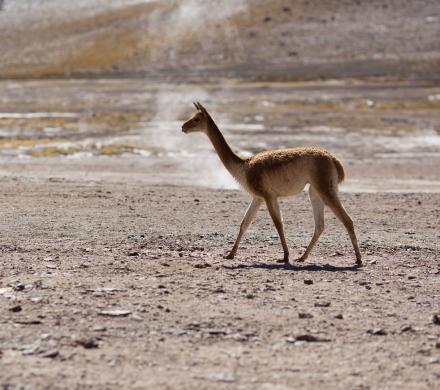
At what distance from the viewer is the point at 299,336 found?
8055 millimetres

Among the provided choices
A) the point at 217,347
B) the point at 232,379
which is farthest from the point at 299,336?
the point at 232,379

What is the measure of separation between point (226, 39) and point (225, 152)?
313 ft

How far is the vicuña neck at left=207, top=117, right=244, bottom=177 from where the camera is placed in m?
12.4

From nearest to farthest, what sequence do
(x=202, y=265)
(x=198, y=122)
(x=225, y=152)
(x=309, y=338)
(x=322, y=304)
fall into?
1. (x=309, y=338)
2. (x=322, y=304)
3. (x=202, y=265)
4. (x=225, y=152)
5. (x=198, y=122)

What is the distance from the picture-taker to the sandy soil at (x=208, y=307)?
7176 millimetres

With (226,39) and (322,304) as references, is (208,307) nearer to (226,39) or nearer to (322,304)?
(322,304)

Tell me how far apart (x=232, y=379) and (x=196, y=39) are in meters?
101

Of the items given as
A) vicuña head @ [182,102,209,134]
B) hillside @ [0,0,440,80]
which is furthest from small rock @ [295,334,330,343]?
hillside @ [0,0,440,80]

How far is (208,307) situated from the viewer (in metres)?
9.00

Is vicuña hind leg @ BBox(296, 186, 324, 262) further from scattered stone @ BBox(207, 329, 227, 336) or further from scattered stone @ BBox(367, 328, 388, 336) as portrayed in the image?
scattered stone @ BBox(207, 329, 227, 336)

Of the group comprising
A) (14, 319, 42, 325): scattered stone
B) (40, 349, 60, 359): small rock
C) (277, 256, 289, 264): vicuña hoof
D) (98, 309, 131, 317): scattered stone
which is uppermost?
(40, 349, 60, 359): small rock

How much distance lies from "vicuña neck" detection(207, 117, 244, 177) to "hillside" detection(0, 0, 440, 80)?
69.1 m

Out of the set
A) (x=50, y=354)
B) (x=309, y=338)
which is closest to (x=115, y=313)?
(x=50, y=354)

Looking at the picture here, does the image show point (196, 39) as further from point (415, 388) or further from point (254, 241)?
point (415, 388)
